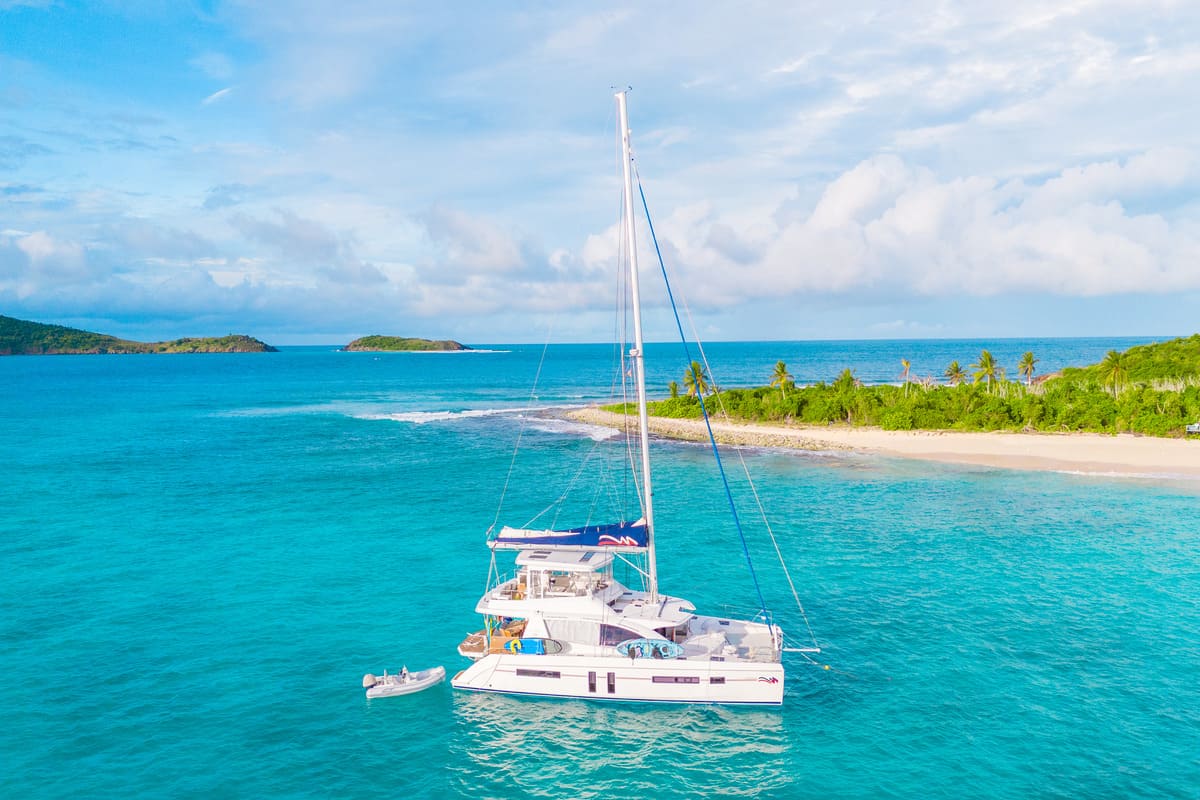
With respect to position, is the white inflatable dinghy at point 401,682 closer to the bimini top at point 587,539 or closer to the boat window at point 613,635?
Result: the bimini top at point 587,539

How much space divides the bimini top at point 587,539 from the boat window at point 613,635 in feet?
9.44

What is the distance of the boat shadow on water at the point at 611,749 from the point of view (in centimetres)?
1964

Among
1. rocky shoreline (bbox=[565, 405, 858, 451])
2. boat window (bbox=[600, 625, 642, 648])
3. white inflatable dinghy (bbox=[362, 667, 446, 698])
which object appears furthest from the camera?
rocky shoreline (bbox=[565, 405, 858, 451])

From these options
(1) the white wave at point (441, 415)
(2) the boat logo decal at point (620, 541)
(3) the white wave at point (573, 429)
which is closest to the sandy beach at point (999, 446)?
(3) the white wave at point (573, 429)

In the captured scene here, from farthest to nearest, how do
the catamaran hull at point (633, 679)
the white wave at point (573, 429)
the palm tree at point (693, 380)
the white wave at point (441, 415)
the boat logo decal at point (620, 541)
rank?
the white wave at point (441, 415), the white wave at point (573, 429), the palm tree at point (693, 380), the boat logo decal at point (620, 541), the catamaran hull at point (633, 679)

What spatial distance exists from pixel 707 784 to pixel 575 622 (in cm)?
689

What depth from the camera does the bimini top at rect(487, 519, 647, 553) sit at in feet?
86.2

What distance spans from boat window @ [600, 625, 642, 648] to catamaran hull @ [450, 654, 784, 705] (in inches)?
34.3

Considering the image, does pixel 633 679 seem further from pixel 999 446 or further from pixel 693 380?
→ pixel 999 446

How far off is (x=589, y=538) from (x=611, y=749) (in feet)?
24.4

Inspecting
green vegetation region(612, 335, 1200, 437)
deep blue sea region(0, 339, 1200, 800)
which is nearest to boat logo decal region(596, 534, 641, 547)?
deep blue sea region(0, 339, 1200, 800)

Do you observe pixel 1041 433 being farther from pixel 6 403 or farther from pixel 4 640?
pixel 6 403

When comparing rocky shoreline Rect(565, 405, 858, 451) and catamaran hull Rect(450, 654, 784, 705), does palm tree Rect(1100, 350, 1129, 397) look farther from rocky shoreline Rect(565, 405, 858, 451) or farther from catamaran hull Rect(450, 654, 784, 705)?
catamaran hull Rect(450, 654, 784, 705)

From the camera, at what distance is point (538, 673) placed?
24.1 m
